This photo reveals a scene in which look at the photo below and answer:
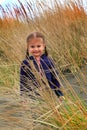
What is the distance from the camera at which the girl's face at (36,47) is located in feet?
9.87

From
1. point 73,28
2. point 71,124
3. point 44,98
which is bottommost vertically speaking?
point 71,124

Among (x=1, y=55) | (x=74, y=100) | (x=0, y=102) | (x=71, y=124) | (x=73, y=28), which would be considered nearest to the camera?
(x=71, y=124)

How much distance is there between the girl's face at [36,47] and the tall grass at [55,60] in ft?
0.71

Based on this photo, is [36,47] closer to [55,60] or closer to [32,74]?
[32,74]

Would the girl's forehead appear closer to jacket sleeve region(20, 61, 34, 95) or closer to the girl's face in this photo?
the girl's face

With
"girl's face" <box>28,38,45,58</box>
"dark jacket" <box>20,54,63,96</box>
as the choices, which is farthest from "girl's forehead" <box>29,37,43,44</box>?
"dark jacket" <box>20,54,63,96</box>

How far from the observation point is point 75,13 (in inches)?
233

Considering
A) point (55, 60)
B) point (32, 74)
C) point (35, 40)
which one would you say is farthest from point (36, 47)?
point (55, 60)

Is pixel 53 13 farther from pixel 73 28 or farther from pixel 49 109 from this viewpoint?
pixel 49 109

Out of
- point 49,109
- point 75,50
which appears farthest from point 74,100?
point 75,50

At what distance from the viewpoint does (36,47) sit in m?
3.04

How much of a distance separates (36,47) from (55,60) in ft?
7.15

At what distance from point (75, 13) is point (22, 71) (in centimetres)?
310

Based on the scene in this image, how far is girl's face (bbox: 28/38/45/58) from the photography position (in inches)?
118
